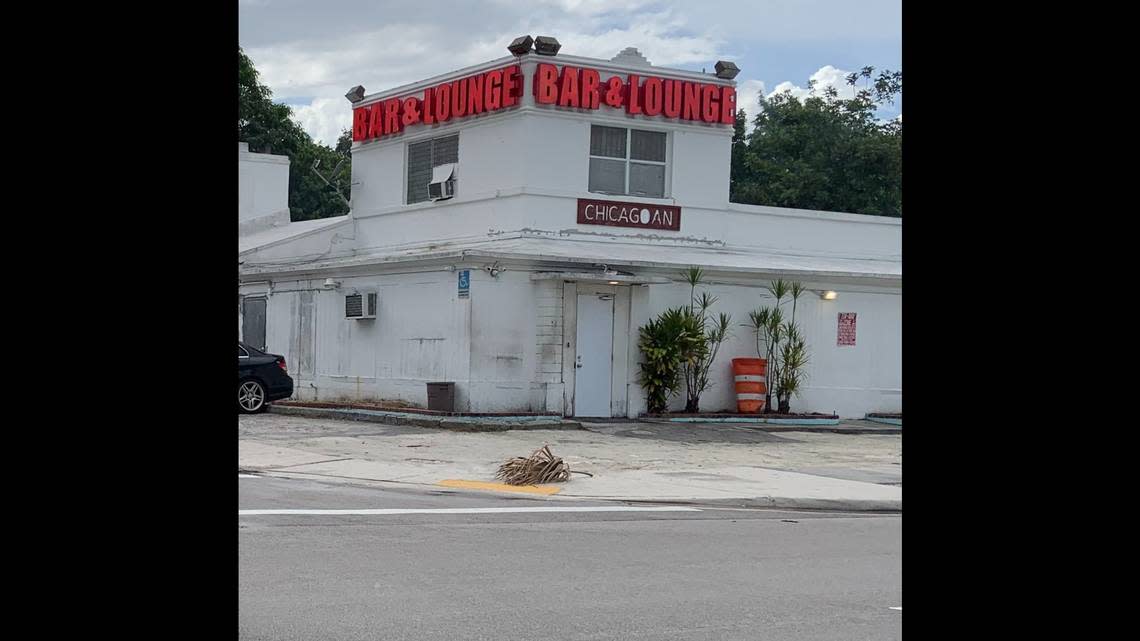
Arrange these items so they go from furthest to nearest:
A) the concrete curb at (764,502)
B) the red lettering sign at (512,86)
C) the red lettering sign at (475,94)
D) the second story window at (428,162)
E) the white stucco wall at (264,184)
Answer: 1. the white stucco wall at (264,184)
2. the second story window at (428,162)
3. the red lettering sign at (475,94)
4. the red lettering sign at (512,86)
5. the concrete curb at (764,502)

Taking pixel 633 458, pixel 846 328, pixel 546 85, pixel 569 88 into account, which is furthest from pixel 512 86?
pixel 633 458

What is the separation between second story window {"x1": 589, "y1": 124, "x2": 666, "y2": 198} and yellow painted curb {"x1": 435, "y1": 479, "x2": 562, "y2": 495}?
458 inches

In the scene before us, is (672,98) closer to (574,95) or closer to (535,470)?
(574,95)

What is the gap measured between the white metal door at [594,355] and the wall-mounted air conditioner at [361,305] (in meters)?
4.17

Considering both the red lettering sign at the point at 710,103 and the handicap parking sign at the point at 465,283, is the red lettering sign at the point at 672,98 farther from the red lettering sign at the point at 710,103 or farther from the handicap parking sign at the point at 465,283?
the handicap parking sign at the point at 465,283

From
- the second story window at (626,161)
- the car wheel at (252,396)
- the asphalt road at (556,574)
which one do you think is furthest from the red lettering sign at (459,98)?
the asphalt road at (556,574)

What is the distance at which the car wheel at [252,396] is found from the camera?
78.5ft

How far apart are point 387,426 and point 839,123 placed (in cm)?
3629

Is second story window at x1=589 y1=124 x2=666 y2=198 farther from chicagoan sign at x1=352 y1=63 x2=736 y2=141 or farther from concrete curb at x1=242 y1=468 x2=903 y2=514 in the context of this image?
concrete curb at x1=242 y1=468 x2=903 y2=514

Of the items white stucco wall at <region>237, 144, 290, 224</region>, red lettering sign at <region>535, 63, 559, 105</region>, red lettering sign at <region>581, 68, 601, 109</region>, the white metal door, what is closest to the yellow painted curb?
the white metal door

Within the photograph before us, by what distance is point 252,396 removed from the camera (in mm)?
24031
